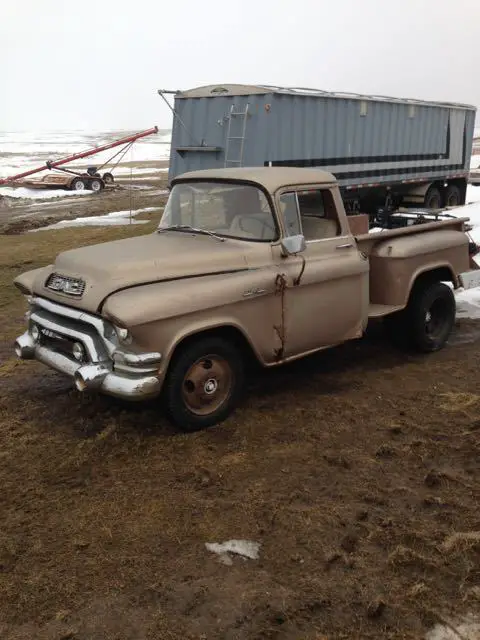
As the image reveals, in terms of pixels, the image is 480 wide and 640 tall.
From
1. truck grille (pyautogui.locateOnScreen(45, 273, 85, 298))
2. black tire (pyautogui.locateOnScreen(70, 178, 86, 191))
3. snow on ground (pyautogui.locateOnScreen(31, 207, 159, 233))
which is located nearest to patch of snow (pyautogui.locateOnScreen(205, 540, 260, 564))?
truck grille (pyautogui.locateOnScreen(45, 273, 85, 298))

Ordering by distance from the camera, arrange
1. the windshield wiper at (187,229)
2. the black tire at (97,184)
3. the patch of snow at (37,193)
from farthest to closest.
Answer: the black tire at (97,184), the patch of snow at (37,193), the windshield wiper at (187,229)

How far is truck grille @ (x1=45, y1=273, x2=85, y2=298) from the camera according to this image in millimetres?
4227

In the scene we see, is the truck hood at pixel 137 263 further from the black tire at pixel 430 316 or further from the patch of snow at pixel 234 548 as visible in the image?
the black tire at pixel 430 316

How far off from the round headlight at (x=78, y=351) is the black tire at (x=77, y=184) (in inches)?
972

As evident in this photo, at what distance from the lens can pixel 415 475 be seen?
151 inches

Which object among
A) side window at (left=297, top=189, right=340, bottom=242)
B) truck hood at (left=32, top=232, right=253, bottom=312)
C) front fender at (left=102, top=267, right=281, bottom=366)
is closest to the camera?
front fender at (left=102, top=267, right=281, bottom=366)

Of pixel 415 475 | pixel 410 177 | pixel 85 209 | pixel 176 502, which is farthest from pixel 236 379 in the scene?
pixel 85 209

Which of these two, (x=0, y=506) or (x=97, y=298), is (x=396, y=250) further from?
(x=0, y=506)

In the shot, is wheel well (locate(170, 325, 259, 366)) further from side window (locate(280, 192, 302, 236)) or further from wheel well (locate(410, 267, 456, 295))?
wheel well (locate(410, 267, 456, 295))

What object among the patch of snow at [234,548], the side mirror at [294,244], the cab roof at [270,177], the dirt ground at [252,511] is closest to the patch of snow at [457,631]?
the dirt ground at [252,511]

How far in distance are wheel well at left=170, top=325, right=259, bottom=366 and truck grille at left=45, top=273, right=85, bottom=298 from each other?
2.68ft

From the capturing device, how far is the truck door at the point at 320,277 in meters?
4.73

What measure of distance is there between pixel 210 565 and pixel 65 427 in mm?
2010

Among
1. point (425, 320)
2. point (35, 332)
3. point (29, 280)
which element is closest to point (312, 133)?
point (425, 320)
